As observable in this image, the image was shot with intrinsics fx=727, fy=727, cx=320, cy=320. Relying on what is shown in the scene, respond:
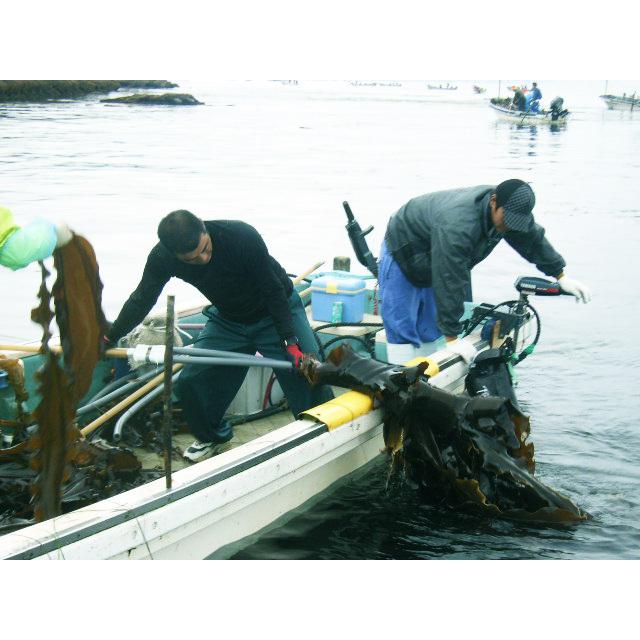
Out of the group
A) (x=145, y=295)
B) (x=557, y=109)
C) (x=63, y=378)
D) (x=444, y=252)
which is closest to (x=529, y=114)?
(x=557, y=109)

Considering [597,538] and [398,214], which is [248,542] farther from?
[398,214]

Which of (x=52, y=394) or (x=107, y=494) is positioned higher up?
(x=52, y=394)

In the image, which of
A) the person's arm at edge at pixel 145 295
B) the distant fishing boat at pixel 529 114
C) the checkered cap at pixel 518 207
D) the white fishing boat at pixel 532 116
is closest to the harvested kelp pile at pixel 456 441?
the person's arm at edge at pixel 145 295

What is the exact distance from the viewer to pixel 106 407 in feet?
13.3

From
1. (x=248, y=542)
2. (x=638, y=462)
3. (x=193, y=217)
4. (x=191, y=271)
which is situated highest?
(x=193, y=217)

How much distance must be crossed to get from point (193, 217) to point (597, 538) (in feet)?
8.44

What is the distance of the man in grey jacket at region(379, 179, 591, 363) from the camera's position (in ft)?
13.0

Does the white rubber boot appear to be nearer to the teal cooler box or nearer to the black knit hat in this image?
the teal cooler box

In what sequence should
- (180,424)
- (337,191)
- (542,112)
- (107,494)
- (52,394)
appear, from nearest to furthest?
(52,394)
(107,494)
(180,424)
(337,191)
(542,112)

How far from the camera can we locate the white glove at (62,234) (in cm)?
236

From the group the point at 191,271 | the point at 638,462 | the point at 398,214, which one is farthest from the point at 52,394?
the point at 638,462

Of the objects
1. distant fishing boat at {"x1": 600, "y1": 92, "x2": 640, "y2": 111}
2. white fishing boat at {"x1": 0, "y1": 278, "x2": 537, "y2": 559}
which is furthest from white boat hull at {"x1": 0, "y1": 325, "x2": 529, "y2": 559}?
distant fishing boat at {"x1": 600, "y1": 92, "x2": 640, "y2": 111}

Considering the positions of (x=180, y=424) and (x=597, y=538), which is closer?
(x=597, y=538)

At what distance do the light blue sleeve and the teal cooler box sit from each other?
297cm
